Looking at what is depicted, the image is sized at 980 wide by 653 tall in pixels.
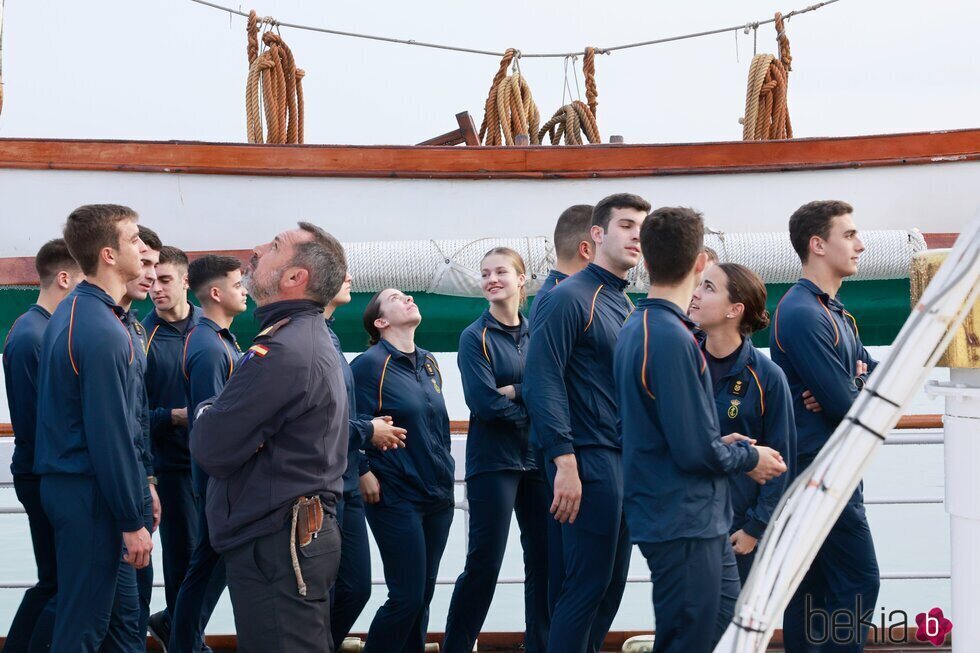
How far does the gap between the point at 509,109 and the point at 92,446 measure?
217 inches

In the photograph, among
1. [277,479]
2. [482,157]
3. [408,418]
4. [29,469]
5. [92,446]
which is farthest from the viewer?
[482,157]

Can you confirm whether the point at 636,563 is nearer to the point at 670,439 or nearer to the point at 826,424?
the point at 826,424

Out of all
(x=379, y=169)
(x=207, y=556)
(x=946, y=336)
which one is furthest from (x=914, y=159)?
(x=946, y=336)

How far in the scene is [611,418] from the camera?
345 centimetres

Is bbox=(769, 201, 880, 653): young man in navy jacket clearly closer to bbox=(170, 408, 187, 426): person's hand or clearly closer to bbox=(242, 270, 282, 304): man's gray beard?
bbox=(242, 270, 282, 304): man's gray beard

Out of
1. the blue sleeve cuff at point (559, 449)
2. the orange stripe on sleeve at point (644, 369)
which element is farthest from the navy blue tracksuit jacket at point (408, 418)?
the orange stripe on sleeve at point (644, 369)

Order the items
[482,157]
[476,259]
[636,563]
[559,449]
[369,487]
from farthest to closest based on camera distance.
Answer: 1. [482,157]
2. [476,259]
3. [636,563]
4. [369,487]
5. [559,449]

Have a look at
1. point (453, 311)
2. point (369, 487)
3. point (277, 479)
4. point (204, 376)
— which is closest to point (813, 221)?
point (369, 487)

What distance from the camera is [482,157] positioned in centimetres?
759

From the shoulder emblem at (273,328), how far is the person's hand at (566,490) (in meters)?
1.00

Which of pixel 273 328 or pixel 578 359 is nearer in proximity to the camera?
pixel 273 328

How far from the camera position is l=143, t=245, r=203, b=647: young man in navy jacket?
4070 millimetres

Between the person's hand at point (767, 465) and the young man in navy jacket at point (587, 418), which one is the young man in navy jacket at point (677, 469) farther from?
the young man in navy jacket at point (587, 418)

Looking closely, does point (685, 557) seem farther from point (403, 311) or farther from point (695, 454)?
point (403, 311)
